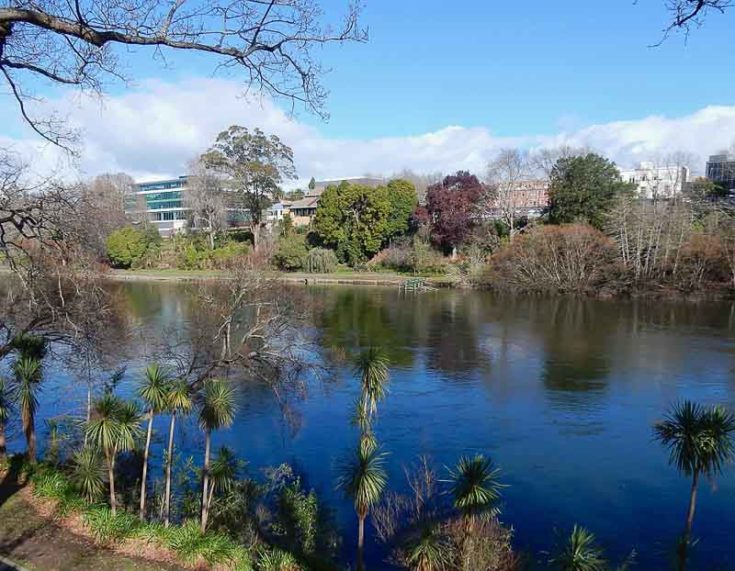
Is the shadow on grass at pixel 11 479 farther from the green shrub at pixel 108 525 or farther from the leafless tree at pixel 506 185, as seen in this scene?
the leafless tree at pixel 506 185

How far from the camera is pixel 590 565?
7234 mm

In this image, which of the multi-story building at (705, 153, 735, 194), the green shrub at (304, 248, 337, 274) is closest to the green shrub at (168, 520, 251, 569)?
the green shrub at (304, 248, 337, 274)

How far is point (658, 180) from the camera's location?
54.3 metres

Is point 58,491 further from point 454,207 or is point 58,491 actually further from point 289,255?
point 454,207

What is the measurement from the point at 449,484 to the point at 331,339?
1423 cm

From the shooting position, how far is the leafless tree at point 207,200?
2205 inches

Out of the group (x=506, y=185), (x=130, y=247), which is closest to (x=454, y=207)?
(x=506, y=185)

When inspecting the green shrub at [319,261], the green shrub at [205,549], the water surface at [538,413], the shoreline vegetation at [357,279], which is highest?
A: the green shrub at [319,261]

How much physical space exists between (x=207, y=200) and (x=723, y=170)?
50833 millimetres

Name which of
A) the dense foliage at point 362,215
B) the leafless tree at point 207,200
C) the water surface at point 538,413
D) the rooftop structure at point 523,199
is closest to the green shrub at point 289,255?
the dense foliage at point 362,215

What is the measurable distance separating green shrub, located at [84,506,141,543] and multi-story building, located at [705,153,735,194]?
5537 cm

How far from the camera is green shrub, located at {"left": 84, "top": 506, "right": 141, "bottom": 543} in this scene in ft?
25.5

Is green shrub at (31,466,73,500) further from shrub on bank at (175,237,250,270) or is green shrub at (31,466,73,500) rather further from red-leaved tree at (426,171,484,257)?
red-leaved tree at (426,171,484,257)

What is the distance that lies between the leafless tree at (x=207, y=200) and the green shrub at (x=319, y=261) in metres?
10.6
